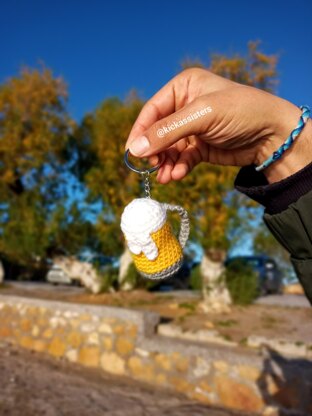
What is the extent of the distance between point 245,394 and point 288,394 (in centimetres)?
56

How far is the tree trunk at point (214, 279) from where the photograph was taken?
10.1m

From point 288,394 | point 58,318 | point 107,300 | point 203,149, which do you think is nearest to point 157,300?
point 107,300

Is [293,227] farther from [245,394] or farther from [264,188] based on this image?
[245,394]

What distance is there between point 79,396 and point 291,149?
5.20 meters

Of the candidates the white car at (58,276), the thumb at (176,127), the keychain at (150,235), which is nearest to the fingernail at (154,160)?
the keychain at (150,235)

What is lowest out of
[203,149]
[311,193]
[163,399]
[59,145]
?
[163,399]

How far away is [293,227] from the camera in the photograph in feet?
5.09

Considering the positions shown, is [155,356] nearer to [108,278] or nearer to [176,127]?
[176,127]

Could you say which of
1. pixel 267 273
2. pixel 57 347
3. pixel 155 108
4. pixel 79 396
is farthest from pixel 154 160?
pixel 267 273

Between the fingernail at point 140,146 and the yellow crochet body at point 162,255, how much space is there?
412mm

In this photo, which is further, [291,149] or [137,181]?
[137,181]

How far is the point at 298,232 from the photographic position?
155 centimetres

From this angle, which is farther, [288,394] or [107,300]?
[107,300]

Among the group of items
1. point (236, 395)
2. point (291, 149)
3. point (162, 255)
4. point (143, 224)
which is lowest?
point (236, 395)
